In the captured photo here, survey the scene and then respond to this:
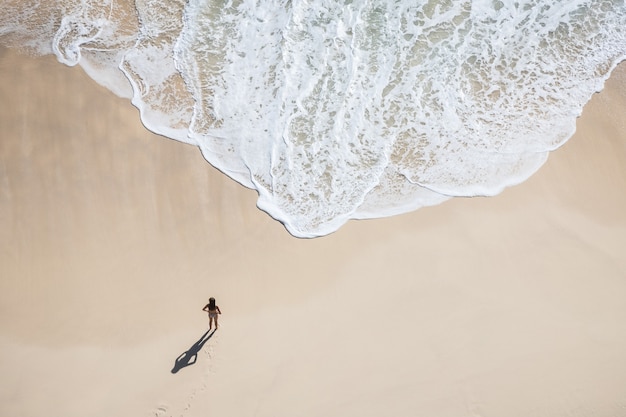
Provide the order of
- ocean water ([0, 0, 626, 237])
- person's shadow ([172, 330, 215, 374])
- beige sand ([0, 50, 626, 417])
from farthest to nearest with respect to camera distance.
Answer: ocean water ([0, 0, 626, 237]) → person's shadow ([172, 330, 215, 374]) → beige sand ([0, 50, 626, 417])

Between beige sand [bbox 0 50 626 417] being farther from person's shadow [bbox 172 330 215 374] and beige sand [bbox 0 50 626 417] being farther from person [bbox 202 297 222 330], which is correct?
person [bbox 202 297 222 330]

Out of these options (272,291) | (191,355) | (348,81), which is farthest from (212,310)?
(348,81)

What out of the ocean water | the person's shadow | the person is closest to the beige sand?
the person's shadow

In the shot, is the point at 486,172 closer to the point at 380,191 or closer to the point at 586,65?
the point at 380,191

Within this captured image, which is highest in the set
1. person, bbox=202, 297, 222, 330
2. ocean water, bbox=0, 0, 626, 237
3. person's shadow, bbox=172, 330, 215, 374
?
ocean water, bbox=0, 0, 626, 237

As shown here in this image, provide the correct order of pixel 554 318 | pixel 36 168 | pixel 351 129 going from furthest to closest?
pixel 351 129 < pixel 36 168 < pixel 554 318

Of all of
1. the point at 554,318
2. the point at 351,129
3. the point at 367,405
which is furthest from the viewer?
the point at 351,129

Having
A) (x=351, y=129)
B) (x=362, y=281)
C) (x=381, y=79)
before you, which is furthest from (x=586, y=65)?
(x=362, y=281)
